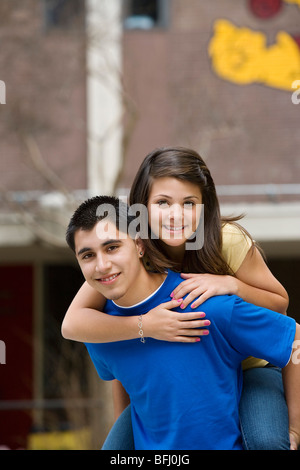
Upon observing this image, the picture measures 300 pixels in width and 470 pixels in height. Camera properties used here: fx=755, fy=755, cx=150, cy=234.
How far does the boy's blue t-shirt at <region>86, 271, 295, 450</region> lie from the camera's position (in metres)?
1.93

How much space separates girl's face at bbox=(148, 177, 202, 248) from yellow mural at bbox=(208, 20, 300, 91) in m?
5.58

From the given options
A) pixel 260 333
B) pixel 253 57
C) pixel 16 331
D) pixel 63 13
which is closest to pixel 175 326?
pixel 260 333

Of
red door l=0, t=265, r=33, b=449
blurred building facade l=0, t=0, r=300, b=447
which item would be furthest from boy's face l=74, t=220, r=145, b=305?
red door l=0, t=265, r=33, b=449

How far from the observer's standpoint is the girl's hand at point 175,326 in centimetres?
191

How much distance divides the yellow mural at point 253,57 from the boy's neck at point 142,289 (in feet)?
18.7

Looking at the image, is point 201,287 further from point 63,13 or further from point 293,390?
point 63,13

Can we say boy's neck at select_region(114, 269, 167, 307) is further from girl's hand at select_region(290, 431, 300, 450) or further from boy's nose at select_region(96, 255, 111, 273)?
girl's hand at select_region(290, 431, 300, 450)

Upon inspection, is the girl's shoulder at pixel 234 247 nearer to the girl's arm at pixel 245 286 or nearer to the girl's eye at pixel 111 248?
the girl's arm at pixel 245 286

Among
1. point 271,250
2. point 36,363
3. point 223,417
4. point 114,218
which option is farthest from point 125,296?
point 36,363
